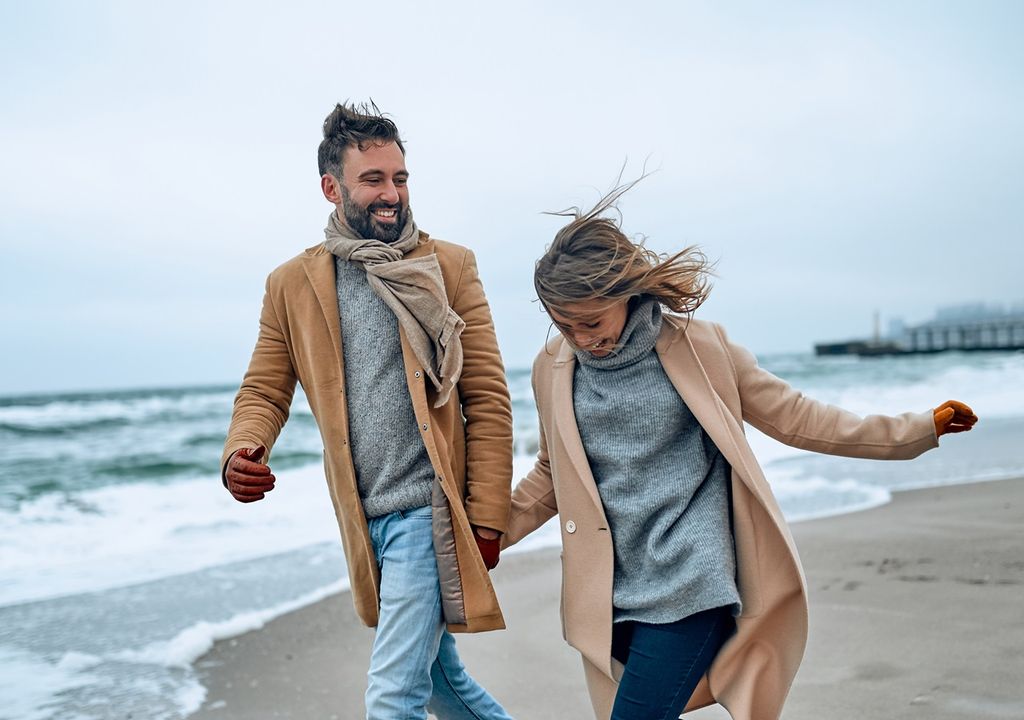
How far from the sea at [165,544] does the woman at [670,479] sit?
2528 mm

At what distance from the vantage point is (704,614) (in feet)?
7.88

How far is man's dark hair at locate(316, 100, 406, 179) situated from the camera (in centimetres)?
275

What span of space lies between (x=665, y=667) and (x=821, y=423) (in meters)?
0.73

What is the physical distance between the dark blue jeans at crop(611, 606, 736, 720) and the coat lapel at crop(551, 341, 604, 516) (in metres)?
0.34

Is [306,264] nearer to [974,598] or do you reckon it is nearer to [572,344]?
[572,344]

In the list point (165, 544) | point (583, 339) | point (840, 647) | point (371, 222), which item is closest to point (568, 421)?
point (583, 339)

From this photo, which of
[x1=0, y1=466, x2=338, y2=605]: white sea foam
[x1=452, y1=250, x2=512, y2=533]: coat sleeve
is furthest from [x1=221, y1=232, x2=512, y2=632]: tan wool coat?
[x1=0, y1=466, x2=338, y2=605]: white sea foam

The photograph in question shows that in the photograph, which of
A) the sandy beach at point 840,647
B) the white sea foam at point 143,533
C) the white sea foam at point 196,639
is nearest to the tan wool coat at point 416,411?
the sandy beach at point 840,647

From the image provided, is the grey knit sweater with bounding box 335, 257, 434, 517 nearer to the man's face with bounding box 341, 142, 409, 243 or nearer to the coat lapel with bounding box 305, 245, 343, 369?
the coat lapel with bounding box 305, 245, 343, 369

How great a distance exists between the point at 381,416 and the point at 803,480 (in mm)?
7583

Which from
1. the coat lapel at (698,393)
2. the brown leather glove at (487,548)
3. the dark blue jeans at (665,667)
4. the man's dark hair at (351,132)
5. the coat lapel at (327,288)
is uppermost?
the man's dark hair at (351,132)

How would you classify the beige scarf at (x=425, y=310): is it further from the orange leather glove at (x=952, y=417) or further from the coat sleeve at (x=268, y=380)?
the orange leather glove at (x=952, y=417)

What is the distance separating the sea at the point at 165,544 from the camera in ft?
15.4

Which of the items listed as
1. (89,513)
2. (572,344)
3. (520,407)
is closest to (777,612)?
(572,344)
